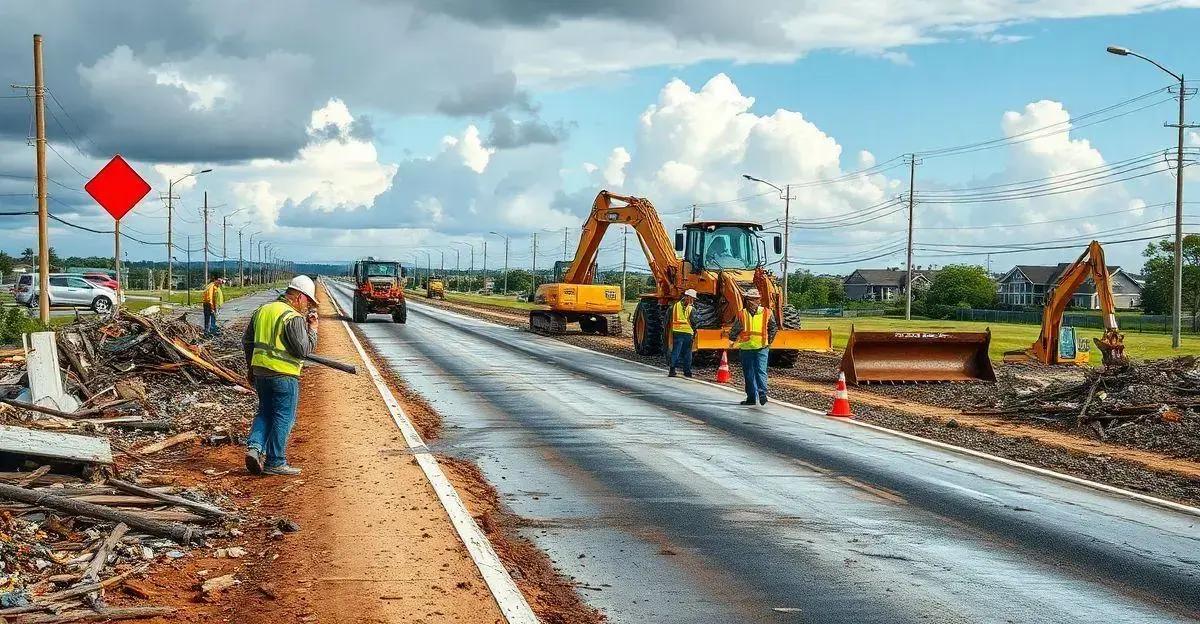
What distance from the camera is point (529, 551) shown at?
25.2 ft

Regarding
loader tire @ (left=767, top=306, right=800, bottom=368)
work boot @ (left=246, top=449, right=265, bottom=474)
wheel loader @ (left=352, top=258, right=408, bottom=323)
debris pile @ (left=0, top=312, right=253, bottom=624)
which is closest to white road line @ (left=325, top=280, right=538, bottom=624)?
work boot @ (left=246, top=449, right=265, bottom=474)

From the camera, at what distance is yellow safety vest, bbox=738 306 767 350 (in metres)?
17.0

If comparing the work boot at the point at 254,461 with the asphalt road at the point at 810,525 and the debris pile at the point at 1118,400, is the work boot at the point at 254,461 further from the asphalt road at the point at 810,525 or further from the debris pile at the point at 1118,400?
the debris pile at the point at 1118,400

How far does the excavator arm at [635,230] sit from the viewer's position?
28.6m

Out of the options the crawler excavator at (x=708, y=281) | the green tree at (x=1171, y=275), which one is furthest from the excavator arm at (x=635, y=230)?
the green tree at (x=1171, y=275)

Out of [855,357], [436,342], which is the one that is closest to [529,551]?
[855,357]

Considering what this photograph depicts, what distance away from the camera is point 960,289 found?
107 meters

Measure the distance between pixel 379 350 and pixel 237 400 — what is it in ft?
42.6

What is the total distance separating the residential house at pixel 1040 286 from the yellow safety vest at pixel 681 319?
117272 mm

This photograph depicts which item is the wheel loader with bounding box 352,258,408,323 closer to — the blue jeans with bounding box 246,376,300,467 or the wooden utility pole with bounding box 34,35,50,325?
the wooden utility pole with bounding box 34,35,50,325

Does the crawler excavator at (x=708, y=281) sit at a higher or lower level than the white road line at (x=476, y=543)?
higher

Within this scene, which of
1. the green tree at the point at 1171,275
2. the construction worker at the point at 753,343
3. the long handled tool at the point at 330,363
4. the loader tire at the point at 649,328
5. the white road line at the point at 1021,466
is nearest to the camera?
the white road line at the point at 1021,466

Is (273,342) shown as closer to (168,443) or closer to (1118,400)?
(168,443)

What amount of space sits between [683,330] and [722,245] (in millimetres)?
4316
